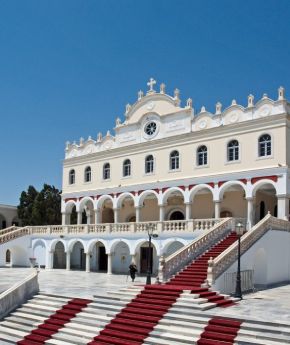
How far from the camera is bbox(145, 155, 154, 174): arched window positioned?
113 ft

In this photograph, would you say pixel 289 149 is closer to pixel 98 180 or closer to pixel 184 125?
pixel 184 125

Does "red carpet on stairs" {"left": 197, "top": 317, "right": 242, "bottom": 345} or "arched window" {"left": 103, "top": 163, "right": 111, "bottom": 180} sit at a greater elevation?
"arched window" {"left": 103, "top": 163, "right": 111, "bottom": 180}

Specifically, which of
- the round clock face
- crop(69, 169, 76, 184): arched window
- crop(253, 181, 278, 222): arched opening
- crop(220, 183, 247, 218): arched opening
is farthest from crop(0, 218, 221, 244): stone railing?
the round clock face

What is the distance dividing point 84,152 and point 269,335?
2917cm

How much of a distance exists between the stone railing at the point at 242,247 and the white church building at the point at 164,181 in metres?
0.78

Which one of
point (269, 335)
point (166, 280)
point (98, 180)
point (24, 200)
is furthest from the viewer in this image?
point (24, 200)

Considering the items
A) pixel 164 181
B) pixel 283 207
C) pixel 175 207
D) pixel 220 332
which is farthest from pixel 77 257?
pixel 220 332

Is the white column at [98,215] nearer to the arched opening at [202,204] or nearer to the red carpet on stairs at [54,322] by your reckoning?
the arched opening at [202,204]

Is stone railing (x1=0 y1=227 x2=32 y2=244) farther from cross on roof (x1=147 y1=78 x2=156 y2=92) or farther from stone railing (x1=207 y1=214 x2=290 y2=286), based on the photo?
stone railing (x1=207 y1=214 x2=290 y2=286)

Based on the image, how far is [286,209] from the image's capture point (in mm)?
26953

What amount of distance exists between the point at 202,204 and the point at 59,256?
14535 mm

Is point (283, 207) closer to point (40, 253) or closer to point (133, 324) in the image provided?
point (133, 324)

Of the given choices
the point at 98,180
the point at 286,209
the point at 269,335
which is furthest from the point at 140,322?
the point at 98,180

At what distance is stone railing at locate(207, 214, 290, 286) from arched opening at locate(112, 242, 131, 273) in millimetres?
12385
